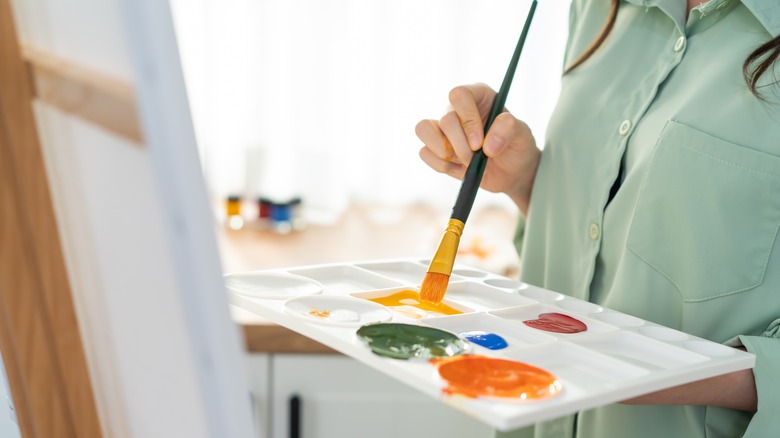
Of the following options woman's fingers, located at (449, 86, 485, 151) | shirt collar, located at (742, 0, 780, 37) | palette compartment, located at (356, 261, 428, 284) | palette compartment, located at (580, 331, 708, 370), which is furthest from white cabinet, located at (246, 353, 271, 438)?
shirt collar, located at (742, 0, 780, 37)

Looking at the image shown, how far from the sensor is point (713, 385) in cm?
62

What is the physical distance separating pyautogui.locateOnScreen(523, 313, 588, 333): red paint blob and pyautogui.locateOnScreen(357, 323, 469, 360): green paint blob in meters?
0.09

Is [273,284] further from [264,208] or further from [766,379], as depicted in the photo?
[264,208]

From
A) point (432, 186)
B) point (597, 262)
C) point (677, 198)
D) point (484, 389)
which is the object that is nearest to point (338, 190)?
point (432, 186)

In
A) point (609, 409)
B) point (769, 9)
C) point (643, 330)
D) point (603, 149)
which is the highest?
point (769, 9)

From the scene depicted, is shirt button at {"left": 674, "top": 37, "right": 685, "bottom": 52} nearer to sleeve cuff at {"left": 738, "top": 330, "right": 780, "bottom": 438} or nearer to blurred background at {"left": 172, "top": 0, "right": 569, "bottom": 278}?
sleeve cuff at {"left": 738, "top": 330, "right": 780, "bottom": 438}

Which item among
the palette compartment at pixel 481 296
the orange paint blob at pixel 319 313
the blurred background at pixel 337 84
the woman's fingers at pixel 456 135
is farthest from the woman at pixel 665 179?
the blurred background at pixel 337 84

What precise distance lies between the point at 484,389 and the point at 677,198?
1.01 ft

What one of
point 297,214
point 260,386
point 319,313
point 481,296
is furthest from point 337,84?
point 319,313

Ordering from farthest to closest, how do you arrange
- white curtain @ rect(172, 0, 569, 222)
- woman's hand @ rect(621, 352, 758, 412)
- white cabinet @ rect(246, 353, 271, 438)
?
1. white curtain @ rect(172, 0, 569, 222)
2. white cabinet @ rect(246, 353, 271, 438)
3. woman's hand @ rect(621, 352, 758, 412)

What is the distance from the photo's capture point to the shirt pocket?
645 millimetres

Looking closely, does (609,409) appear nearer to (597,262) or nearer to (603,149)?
(597,262)

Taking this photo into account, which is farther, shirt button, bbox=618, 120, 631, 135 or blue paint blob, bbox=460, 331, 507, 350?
shirt button, bbox=618, 120, 631, 135

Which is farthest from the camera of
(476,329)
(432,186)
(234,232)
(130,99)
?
(432,186)
